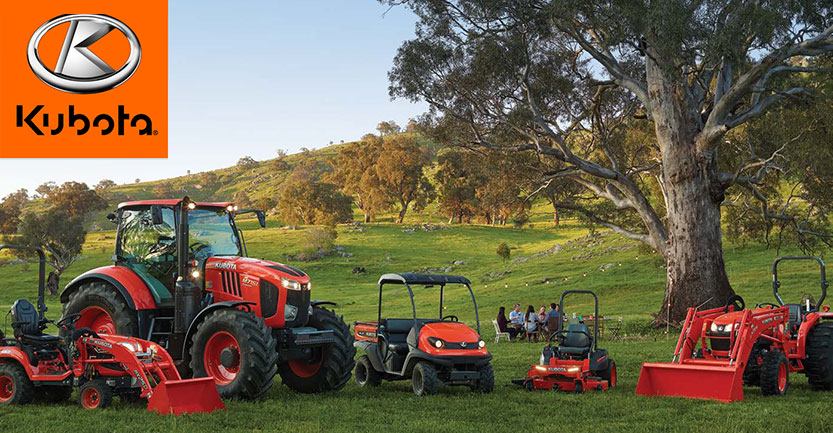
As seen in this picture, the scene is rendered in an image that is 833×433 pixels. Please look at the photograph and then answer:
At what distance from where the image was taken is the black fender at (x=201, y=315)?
1051 centimetres

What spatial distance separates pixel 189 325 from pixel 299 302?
1.63 metres

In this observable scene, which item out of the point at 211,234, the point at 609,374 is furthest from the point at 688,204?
the point at 211,234

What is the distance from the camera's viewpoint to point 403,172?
83.5 m

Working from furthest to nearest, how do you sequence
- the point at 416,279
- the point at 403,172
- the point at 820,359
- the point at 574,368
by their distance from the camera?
1. the point at 403,172
2. the point at 416,279
3. the point at 574,368
4. the point at 820,359

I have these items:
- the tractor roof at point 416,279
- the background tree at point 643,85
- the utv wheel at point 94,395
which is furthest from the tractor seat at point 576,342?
the background tree at point 643,85

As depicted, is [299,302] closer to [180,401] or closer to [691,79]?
[180,401]

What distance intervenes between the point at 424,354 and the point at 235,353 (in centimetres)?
288

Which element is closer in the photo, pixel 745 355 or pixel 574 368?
pixel 745 355

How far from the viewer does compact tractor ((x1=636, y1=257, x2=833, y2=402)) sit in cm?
1098

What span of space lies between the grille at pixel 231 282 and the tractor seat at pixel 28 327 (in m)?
2.39

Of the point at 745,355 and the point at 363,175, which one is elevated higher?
the point at 363,175

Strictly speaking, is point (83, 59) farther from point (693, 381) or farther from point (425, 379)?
point (693, 381)

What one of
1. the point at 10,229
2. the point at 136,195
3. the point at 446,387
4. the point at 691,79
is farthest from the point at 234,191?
the point at 446,387

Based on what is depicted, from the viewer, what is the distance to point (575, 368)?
12.1 m
